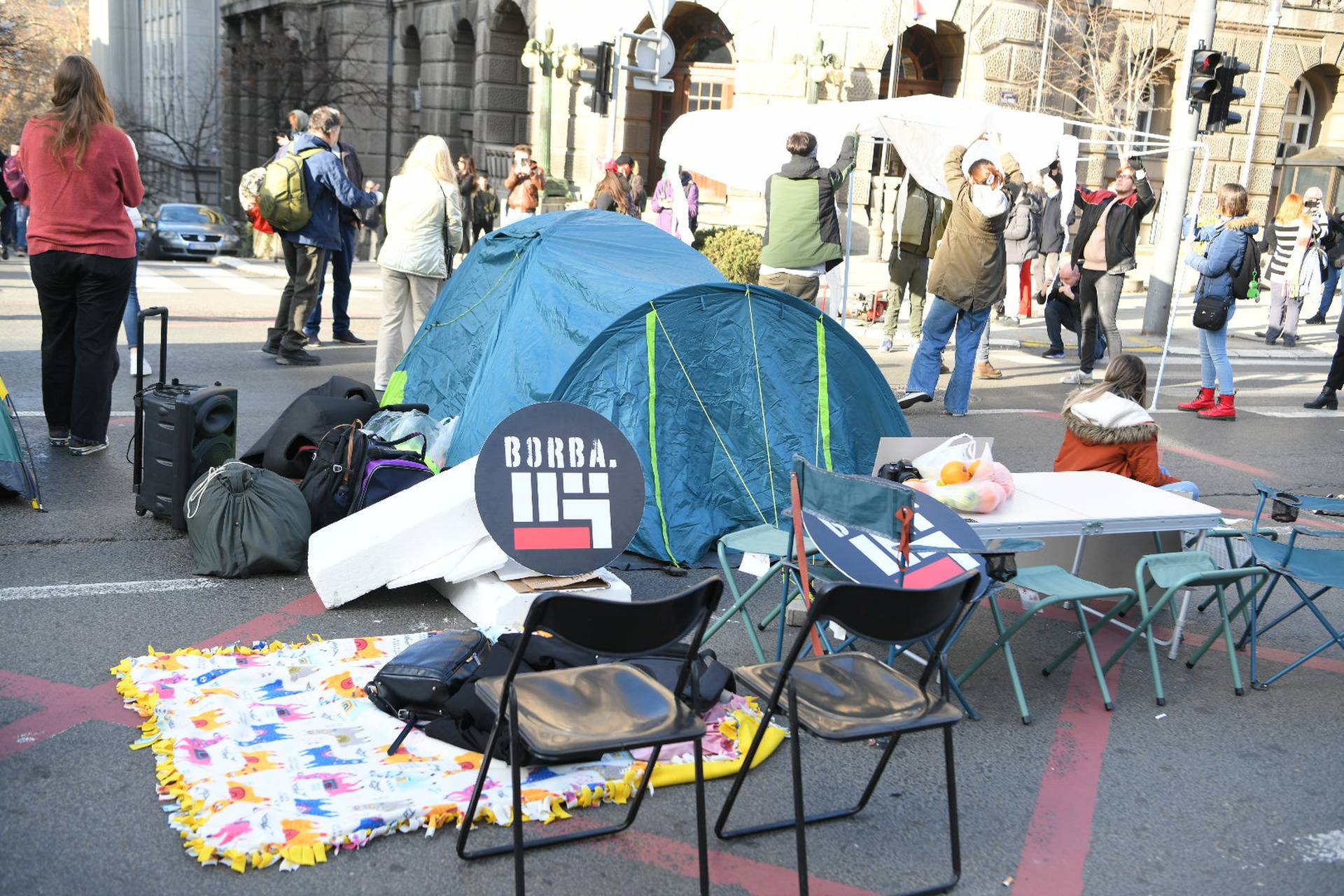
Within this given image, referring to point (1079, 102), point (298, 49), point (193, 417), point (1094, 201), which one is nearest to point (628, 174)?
point (1094, 201)

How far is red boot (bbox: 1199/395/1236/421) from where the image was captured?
1093cm

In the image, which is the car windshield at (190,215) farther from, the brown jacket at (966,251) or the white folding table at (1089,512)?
the white folding table at (1089,512)

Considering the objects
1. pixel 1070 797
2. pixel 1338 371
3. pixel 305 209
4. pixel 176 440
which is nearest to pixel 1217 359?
pixel 1338 371

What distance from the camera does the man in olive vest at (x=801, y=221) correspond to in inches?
417

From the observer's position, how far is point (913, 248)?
12867 mm

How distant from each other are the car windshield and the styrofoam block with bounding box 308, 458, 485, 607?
2269 centimetres

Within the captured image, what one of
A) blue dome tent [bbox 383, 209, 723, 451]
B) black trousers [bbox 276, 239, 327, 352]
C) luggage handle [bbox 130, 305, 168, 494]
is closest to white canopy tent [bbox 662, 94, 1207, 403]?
blue dome tent [bbox 383, 209, 723, 451]

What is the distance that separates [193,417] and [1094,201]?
32.0 feet

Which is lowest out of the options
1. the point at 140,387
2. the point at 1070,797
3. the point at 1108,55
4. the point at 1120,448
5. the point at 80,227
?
the point at 1070,797

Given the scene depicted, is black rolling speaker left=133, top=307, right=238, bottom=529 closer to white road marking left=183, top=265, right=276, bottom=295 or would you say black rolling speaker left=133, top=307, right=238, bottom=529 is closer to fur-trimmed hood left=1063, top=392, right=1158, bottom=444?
fur-trimmed hood left=1063, top=392, right=1158, bottom=444

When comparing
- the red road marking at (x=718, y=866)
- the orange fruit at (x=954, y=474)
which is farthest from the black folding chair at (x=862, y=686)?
the orange fruit at (x=954, y=474)

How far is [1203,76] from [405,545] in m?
11.7

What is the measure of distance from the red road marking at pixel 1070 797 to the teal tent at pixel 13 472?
5.05m

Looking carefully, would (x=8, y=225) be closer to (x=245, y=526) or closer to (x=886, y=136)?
(x=886, y=136)
